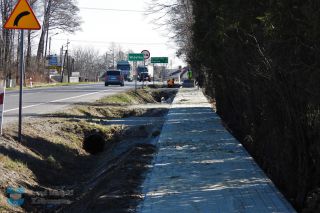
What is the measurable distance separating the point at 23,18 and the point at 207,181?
5.52 m

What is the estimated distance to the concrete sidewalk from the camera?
6547 millimetres

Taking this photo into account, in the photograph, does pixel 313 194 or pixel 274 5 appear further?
pixel 313 194

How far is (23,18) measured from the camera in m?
11.3

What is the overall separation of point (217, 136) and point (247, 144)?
0.96m

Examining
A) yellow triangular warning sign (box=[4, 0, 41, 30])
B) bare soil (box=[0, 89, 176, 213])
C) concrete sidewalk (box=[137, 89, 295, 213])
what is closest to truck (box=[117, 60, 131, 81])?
bare soil (box=[0, 89, 176, 213])

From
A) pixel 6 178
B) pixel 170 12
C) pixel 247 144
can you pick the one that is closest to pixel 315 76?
pixel 6 178

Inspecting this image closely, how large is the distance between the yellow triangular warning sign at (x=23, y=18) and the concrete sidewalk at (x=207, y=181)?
356cm

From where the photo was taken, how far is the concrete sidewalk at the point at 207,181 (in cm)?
655

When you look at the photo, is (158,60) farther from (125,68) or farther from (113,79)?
(125,68)

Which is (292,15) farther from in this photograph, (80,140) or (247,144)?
(80,140)

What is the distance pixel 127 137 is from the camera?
54.3 feet

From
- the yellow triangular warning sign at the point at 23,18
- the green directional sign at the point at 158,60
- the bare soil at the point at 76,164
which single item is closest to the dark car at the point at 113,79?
the green directional sign at the point at 158,60

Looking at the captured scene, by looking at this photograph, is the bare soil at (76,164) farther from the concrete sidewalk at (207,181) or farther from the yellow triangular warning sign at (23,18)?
the yellow triangular warning sign at (23,18)

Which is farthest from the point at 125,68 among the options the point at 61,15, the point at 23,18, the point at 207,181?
the point at 207,181
